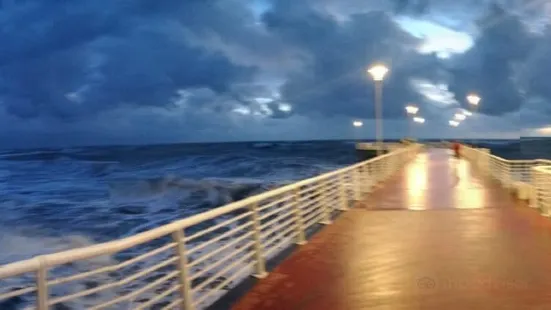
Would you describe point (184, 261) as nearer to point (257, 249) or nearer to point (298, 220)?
point (257, 249)

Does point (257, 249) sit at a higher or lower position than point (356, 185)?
lower

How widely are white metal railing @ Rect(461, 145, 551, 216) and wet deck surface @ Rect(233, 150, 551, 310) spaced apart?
53 cm

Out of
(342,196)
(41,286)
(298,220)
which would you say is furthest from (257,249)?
(342,196)

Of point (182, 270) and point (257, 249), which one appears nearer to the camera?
point (182, 270)

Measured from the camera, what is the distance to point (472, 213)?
1197 cm

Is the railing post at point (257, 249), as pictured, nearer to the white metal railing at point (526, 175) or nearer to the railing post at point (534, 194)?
the white metal railing at point (526, 175)

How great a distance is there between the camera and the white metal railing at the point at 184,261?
3475 mm

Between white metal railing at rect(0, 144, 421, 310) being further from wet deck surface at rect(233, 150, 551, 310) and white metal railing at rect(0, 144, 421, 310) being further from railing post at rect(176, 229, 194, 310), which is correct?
wet deck surface at rect(233, 150, 551, 310)

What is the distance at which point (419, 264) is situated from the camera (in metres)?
6.89

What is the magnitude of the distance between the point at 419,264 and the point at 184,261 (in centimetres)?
328

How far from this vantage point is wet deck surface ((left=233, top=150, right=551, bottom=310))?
534 cm

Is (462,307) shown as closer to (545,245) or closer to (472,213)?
(545,245)

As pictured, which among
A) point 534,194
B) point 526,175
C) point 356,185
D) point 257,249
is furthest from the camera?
point 526,175

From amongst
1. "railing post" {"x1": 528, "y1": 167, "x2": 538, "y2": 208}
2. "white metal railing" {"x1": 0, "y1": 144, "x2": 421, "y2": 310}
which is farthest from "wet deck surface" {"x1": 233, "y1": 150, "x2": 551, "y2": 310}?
"railing post" {"x1": 528, "y1": 167, "x2": 538, "y2": 208}
